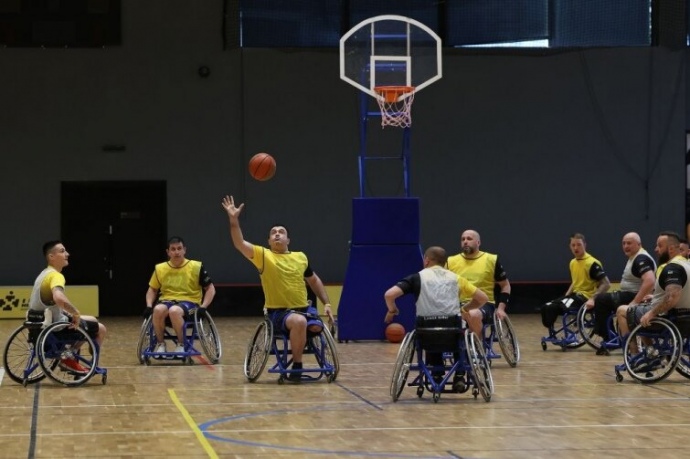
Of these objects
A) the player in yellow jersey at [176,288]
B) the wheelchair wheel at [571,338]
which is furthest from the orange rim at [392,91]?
the player in yellow jersey at [176,288]

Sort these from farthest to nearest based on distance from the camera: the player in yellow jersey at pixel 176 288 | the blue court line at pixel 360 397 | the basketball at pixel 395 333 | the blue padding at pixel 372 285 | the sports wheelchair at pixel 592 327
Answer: the blue padding at pixel 372 285 → the basketball at pixel 395 333 → the sports wheelchair at pixel 592 327 → the player in yellow jersey at pixel 176 288 → the blue court line at pixel 360 397

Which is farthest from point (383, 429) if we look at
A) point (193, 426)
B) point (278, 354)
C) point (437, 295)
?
point (278, 354)

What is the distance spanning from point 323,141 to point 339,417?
38.9ft

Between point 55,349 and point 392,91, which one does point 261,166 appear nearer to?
point 55,349

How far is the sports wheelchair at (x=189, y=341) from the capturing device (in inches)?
467

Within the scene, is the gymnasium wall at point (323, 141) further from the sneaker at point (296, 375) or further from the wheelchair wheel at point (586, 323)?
the sneaker at point (296, 375)

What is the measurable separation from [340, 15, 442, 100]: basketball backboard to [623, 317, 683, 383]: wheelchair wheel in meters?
5.45

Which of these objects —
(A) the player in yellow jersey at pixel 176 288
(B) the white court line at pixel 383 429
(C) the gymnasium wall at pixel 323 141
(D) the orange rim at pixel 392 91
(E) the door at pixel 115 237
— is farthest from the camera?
(E) the door at pixel 115 237

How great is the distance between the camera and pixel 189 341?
12.0m

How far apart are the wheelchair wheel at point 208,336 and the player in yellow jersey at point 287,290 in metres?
1.45

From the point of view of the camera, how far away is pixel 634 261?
12.2 m

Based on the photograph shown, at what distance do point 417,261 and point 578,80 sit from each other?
7.13m

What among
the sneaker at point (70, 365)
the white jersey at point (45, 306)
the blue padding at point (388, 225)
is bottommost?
the sneaker at point (70, 365)

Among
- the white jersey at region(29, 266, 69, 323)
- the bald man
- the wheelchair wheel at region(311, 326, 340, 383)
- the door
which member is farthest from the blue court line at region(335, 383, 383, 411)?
the door
